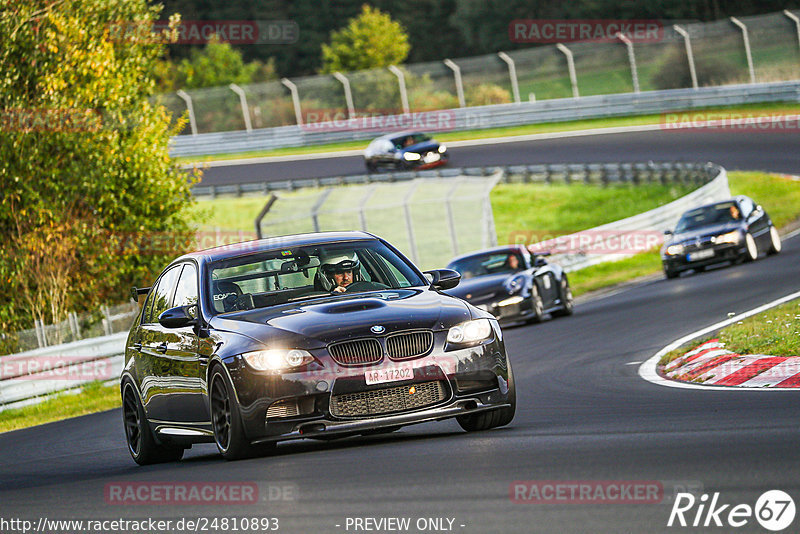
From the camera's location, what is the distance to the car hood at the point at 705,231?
981 inches

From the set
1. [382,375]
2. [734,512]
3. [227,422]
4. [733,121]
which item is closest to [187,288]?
[227,422]

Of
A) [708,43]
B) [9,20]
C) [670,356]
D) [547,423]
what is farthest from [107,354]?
[708,43]

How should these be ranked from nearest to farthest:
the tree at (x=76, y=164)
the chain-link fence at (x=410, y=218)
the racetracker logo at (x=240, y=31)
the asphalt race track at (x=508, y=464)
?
the asphalt race track at (x=508, y=464) < the tree at (x=76, y=164) < the chain-link fence at (x=410, y=218) < the racetracker logo at (x=240, y=31)

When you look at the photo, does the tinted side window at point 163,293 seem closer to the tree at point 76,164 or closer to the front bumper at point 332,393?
the front bumper at point 332,393

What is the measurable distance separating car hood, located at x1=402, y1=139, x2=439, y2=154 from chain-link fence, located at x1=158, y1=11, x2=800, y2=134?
830cm

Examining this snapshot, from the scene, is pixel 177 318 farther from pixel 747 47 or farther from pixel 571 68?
pixel 571 68

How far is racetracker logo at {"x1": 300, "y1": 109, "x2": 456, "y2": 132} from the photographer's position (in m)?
57.7

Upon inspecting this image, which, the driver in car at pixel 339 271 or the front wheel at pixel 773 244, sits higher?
the driver in car at pixel 339 271

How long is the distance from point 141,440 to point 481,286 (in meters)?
11.5

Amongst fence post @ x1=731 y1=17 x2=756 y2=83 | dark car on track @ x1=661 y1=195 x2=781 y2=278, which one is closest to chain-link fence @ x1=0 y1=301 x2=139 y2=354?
dark car on track @ x1=661 y1=195 x2=781 y2=278

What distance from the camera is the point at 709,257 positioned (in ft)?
82.0

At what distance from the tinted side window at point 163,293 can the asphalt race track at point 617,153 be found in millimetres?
30626

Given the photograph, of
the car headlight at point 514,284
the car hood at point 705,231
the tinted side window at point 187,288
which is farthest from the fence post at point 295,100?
the tinted side window at point 187,288

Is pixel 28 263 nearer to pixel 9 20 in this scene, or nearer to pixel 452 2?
pixel 9 20
